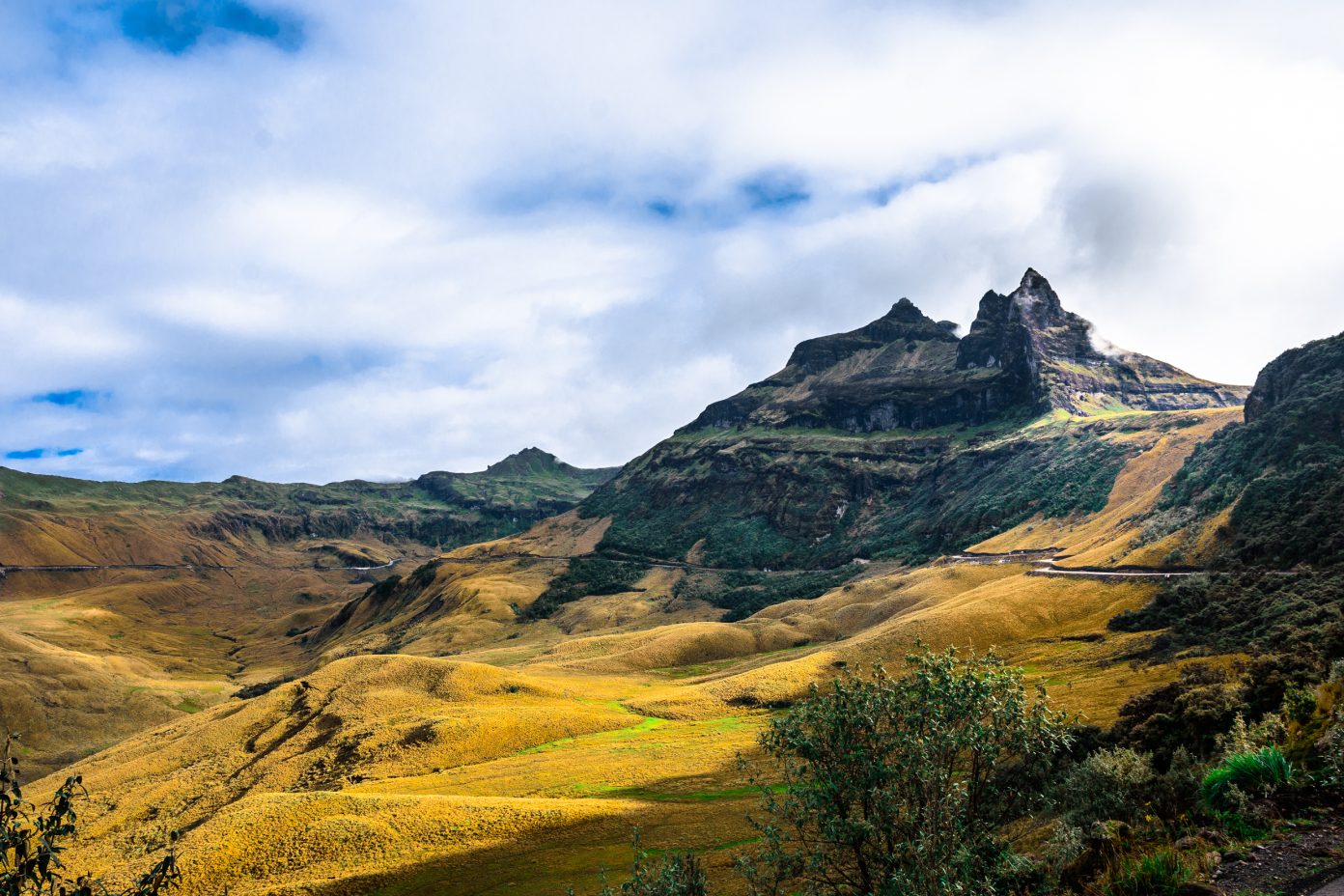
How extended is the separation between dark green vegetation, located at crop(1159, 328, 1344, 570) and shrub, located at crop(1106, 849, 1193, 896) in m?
72.0

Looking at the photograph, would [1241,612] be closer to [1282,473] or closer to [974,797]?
[1282,473]

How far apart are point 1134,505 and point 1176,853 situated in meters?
144

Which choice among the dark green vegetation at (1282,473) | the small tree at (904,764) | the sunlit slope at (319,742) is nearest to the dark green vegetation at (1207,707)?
the small tree at (904,764)

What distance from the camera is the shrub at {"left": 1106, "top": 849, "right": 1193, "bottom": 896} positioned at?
54.7 ft

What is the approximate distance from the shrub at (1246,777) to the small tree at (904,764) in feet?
13.1

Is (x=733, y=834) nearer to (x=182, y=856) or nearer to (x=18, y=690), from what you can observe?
(x=182, y=856)

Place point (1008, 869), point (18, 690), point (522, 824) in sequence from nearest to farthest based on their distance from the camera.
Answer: point (1008, 869) → point (522, 824) → point (18, 690)

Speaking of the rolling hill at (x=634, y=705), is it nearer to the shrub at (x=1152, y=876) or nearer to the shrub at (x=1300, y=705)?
the shrub at (x=1300, y=705)

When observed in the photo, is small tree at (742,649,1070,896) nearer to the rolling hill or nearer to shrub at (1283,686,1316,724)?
shrub at (1283,686,1316,724)

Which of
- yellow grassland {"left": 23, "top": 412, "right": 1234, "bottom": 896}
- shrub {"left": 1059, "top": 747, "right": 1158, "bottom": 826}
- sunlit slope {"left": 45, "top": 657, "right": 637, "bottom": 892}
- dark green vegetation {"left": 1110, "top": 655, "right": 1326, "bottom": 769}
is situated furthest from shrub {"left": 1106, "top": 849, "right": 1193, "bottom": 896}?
sunlit slope {"left": 45, "top": 657, "right": 637, "bottom": 892}

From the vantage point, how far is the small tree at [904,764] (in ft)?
66.2

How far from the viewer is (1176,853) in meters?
17.6

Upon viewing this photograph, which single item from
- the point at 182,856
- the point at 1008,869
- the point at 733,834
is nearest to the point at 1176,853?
the point at 1008,869

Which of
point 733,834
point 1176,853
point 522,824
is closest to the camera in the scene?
point 1176,853
